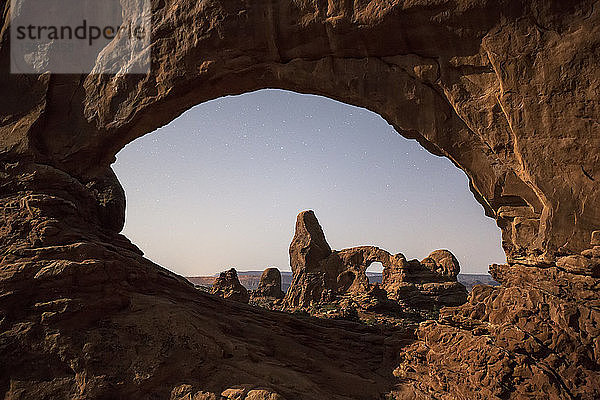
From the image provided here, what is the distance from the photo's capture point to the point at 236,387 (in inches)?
297

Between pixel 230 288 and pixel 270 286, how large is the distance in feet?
64.5

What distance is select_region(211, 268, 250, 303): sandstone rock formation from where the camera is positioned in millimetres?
33844

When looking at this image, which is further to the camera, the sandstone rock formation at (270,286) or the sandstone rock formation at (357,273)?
the sandstone rock formation at (270,286)

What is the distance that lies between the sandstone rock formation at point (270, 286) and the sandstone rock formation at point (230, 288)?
1561cm

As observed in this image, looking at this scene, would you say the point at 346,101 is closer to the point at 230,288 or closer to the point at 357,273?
the point at 230,288

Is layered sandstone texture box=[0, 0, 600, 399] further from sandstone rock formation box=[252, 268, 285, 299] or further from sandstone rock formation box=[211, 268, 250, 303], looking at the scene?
sandstone rock formation box=[252, 268, 285, 299]

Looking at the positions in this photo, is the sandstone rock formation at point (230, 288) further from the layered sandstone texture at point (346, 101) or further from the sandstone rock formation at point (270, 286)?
the layered sandstone texture at point (346, 101)

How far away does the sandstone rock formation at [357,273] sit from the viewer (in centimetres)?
3841

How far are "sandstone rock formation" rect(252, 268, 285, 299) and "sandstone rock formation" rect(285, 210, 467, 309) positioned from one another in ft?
15.8

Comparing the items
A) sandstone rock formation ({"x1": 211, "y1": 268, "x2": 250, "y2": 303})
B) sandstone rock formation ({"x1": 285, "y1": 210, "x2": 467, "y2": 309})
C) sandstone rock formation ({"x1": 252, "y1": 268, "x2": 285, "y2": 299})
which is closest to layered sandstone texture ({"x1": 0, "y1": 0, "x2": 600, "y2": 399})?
sandstone rock formation ({"x1": 211, "y1": 268, "x2": 250, "y2": 303})

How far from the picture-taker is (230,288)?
35.7 m

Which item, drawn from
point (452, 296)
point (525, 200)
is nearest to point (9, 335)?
point (525, 200)

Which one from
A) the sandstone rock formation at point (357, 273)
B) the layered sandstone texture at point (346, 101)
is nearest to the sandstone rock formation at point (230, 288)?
the sandstone rock formation at point (357, 273)

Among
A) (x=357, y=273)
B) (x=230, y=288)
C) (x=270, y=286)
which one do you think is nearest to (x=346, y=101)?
(x=230, y=288)
